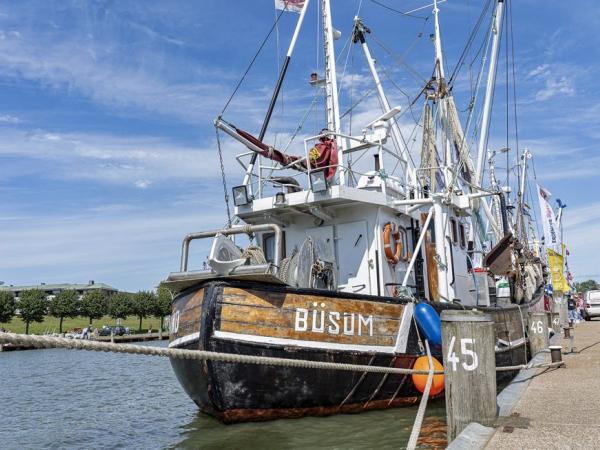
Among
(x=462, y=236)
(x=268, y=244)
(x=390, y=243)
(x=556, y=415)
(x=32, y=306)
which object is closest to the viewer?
(x=556, y=415)

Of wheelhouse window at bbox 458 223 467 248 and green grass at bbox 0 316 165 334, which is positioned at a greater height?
wheelhouse window at bbox 458 223 467 248

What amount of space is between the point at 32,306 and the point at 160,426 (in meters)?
59.0

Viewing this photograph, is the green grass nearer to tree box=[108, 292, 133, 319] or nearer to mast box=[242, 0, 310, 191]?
tree box=[108, 292, 133, 319]

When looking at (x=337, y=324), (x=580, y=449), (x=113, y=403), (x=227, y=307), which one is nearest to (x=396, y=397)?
(x=337, y=324)

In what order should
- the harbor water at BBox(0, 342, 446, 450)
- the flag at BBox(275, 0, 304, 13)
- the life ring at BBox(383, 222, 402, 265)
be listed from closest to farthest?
the harbor water at BBox(0, 342, 446, 450)
the life ring at BBox(383, 222, 402, 265)
the flag at BBox(275, 0, 304, 13)

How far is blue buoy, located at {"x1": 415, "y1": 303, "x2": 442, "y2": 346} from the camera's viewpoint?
30.3 ft

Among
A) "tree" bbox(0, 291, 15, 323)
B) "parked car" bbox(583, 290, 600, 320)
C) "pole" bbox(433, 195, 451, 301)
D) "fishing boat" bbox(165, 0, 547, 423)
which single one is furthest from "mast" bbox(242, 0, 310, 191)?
"tree" bbox(0, 291, 15, 323)

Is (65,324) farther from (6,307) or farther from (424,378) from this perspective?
(424,378)

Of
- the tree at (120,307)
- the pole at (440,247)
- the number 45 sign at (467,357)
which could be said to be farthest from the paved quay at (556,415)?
the tree at (120,307)

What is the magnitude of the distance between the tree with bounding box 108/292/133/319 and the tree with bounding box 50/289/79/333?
201 inches

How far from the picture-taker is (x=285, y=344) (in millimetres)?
7949

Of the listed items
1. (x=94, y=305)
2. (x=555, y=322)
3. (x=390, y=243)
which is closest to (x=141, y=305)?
(x=94, y=305)

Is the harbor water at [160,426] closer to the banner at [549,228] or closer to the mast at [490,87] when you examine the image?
the mast at [490,87]

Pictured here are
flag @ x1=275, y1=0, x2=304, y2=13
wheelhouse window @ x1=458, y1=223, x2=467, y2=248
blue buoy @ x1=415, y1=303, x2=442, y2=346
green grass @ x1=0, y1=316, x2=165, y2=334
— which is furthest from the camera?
green grass @ x1=0, y1=316, x2=165, y2=334
